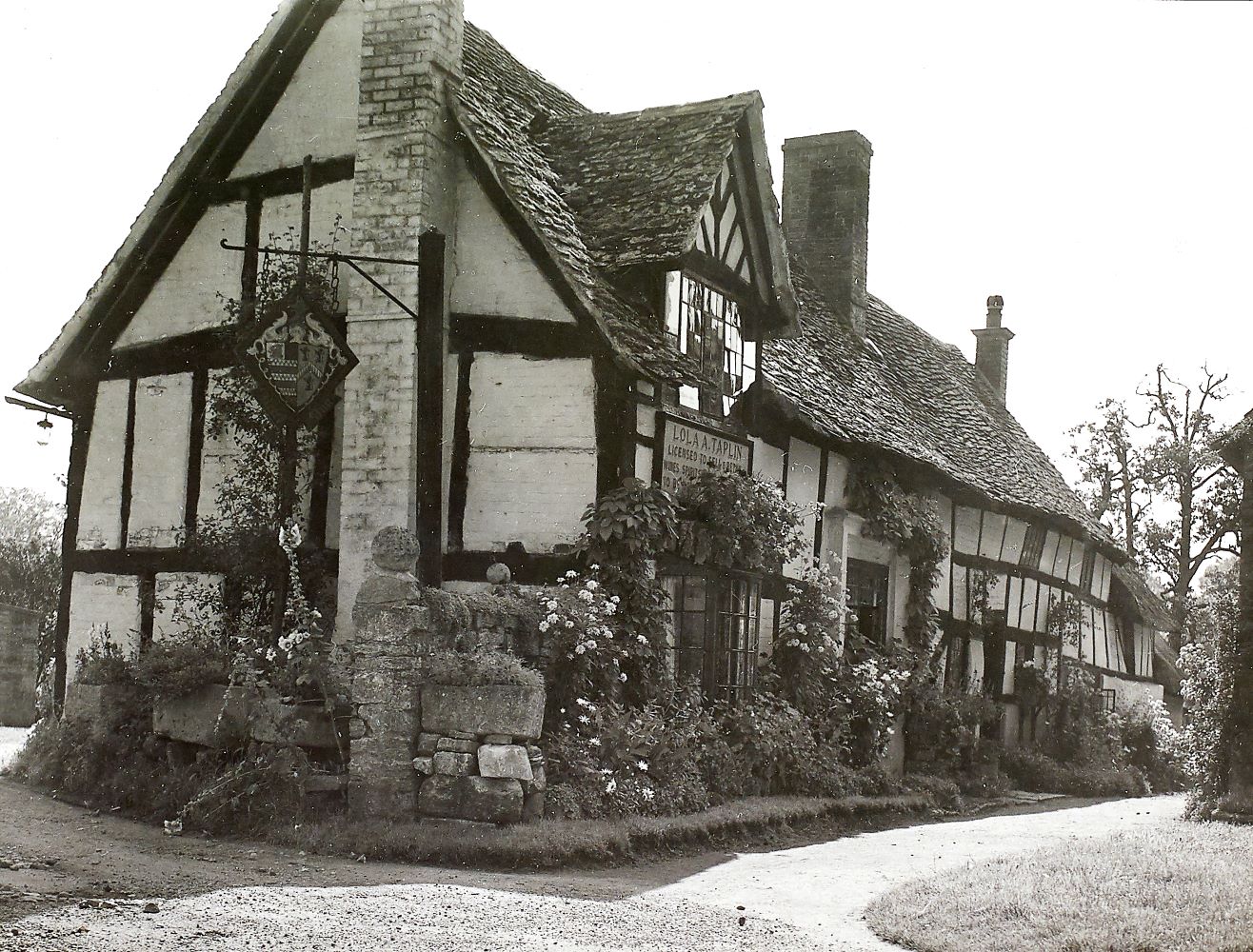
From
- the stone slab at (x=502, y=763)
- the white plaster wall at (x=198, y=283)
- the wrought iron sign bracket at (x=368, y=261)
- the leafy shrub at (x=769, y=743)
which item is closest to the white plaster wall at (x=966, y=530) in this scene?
the leafy shrub at (x=769, y=743)

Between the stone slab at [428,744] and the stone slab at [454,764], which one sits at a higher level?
the stone slab at [428,744]

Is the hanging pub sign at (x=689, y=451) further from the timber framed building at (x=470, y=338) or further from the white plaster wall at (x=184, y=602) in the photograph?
the white plaster wall at (x=184, y=602)

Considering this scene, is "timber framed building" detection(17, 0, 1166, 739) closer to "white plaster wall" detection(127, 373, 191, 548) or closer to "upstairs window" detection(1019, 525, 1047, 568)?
"white plaster wall" detection(127, 373, 191, 548)

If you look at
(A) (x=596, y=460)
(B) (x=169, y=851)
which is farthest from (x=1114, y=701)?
(B) (x=169, y=851)

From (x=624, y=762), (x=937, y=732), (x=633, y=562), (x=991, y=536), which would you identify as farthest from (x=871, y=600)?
(x=624, y=762)

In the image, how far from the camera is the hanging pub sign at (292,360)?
1067 centimetres

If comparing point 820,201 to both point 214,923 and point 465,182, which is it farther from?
point 214,923

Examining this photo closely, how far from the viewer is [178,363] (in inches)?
532

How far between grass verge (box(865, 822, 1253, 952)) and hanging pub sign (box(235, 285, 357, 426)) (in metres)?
5.80

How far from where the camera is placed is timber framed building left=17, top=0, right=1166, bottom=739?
1134cm

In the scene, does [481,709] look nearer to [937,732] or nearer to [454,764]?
[454,764]

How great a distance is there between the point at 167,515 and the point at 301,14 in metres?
5.07

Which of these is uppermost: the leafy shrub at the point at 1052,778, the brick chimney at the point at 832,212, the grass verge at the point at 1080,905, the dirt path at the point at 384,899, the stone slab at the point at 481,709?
the brick chimney at the point at 832,212

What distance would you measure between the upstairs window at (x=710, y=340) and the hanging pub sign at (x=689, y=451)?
262mm
